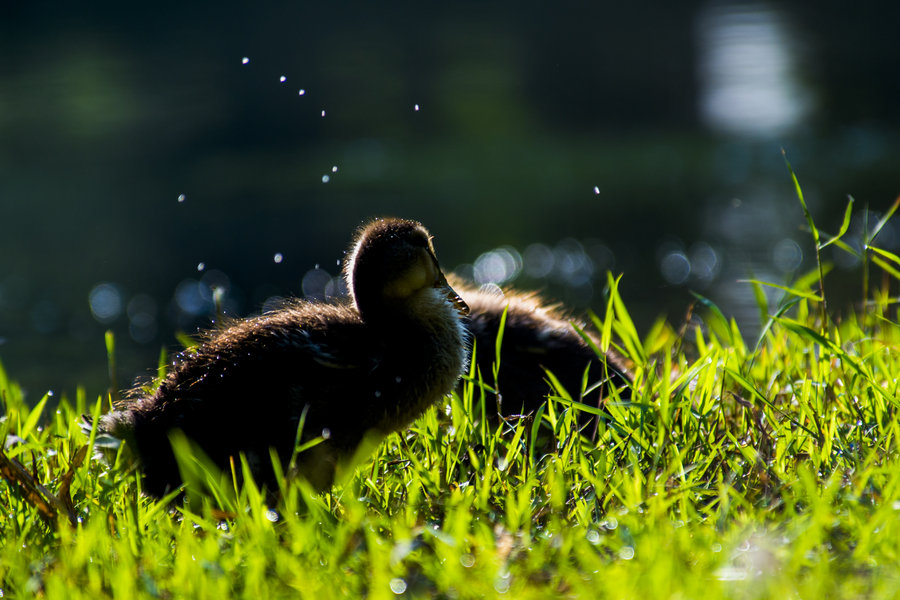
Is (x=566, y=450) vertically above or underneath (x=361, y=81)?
above

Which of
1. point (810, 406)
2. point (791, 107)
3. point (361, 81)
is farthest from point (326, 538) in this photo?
point (361, 81)

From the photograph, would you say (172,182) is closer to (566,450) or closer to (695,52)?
(695,52)

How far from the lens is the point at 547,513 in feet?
11.4

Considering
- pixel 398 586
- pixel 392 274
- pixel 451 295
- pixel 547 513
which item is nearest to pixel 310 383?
pixel 392 274

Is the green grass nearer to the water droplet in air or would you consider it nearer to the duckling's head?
the water droplet in air

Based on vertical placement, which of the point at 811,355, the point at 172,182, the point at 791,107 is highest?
the point at 811,355

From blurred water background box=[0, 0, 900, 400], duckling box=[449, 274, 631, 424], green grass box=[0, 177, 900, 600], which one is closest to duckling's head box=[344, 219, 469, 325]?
green grass box=[0, 177, 900, 600]

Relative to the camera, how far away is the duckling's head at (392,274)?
14.3 ft

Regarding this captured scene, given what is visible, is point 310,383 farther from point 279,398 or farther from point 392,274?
point 392,274

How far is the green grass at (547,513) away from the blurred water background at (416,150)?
489cm

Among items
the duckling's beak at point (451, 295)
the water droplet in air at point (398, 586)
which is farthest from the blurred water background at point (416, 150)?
the water droplet in air at point (398, 586)

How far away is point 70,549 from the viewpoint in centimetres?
321

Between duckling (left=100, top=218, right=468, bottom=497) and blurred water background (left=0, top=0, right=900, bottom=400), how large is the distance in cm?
446

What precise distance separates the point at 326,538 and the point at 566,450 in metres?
0.93
